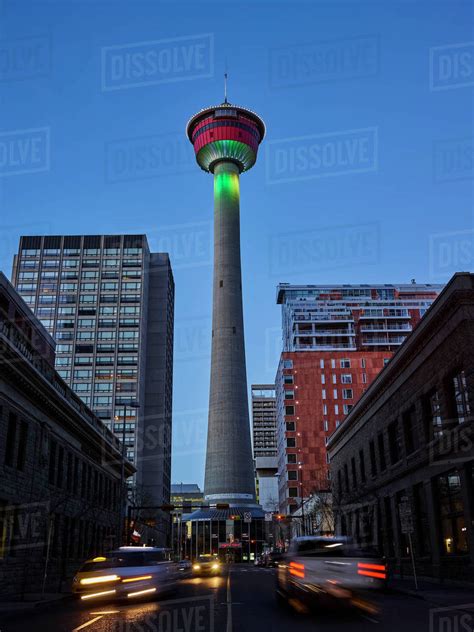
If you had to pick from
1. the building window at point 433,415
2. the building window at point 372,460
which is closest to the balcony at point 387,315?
the building window at point 372,460

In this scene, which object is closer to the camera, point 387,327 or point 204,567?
point 204,567

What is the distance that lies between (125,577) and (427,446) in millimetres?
19951

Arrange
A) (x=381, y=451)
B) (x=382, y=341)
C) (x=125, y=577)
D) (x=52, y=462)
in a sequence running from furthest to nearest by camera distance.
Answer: (x=382, y=341)
(x=381, y=451)
(x=52, y=462)
(x=125, y=577)

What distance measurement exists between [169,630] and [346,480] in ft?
163

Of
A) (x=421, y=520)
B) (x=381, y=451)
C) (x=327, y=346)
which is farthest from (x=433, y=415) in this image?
(x=327, y=346)

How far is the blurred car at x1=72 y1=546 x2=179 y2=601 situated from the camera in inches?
814

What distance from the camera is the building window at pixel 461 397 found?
1176 inches

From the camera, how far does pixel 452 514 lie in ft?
105

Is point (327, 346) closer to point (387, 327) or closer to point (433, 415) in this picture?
point (387, 327)

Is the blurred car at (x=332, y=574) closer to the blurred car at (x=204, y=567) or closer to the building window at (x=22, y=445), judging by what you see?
the building window at (x=22, y=445)

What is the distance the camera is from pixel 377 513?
1871 inches

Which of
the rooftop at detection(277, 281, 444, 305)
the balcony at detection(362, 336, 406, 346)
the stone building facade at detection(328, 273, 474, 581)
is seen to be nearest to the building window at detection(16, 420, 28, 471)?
the stone building facade at detection(328, 273, 474, 581)

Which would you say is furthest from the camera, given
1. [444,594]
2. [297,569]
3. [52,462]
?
[52,462]

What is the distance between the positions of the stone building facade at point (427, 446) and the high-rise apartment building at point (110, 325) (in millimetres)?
95113
